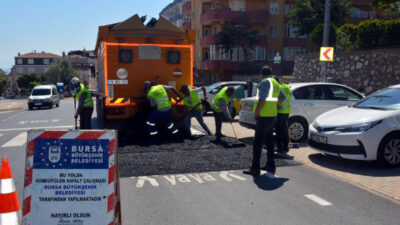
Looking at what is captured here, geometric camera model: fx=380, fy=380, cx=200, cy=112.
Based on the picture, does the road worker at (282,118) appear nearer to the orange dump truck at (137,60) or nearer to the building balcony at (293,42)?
the orange dump truck at (137,60)

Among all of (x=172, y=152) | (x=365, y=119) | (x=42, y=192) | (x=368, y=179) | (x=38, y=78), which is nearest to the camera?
(x=42, y=192)

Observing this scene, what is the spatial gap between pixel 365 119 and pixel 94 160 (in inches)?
206

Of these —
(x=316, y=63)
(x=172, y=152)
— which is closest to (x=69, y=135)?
(x=172, y=152)

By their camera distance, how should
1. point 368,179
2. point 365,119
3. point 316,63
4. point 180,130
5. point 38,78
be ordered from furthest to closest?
point 38,78
point 316,63
point 180,130
point 365,119
point 368,179

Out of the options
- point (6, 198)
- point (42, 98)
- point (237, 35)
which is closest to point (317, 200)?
point (6, 198)

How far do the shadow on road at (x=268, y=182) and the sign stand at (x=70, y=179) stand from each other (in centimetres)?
294

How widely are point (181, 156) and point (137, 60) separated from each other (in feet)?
12.0

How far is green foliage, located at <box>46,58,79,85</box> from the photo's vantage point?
74.4 metres

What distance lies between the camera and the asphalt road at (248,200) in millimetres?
4730

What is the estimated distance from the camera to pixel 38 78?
308 feet

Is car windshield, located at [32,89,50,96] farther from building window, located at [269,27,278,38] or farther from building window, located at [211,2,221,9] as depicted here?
building window, located at [269,27,278,38]

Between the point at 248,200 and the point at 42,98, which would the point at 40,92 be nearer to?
the point at 42,98

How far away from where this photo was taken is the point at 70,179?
3.79 metres

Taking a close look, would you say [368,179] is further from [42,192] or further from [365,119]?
[42,192]
